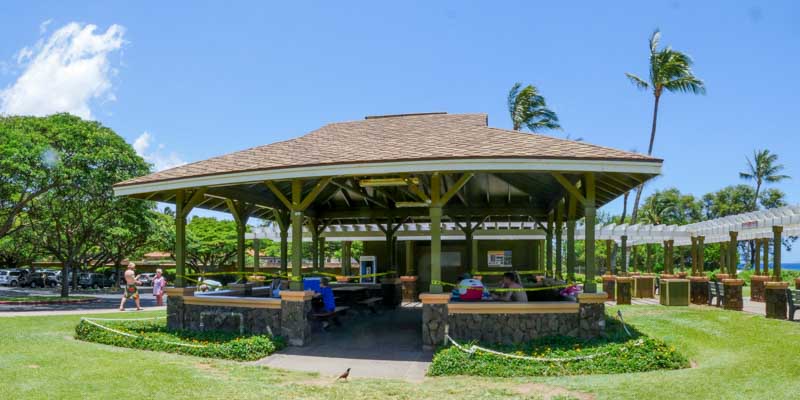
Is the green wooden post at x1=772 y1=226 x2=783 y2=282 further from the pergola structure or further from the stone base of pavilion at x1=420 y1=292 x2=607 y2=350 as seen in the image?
the stone base of pavilion at x1=420 y1=292 x2=607 y2=350

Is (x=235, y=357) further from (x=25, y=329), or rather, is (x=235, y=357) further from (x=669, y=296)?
(x=669, y=296)

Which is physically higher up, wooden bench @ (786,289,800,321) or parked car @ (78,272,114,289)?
wooden bench @ (786,289,800,321)

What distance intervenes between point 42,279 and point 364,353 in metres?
35.6

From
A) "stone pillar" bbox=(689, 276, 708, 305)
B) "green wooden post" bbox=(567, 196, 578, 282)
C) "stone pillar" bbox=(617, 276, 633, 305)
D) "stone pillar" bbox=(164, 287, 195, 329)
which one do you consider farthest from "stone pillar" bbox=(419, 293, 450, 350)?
"stone pillar" bbox=(689, 276, 708, 305)

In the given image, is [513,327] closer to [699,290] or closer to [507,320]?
[507,320]

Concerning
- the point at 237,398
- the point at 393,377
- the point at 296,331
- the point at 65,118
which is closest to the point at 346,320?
the point at 296,331

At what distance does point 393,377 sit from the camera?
8812 millimetres

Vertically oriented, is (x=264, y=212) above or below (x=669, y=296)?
above

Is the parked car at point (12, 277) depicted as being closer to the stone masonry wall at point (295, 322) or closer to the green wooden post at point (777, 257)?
the stone masonry wall at point (295, 322)

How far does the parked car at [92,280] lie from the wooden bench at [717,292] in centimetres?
3386

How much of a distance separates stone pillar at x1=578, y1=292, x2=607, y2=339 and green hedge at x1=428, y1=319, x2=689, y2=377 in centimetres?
38

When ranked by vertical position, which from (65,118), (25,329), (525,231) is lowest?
(25,329)

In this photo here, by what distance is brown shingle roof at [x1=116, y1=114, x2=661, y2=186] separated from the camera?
33.4 feet

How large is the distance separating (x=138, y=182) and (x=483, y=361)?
305 inches
